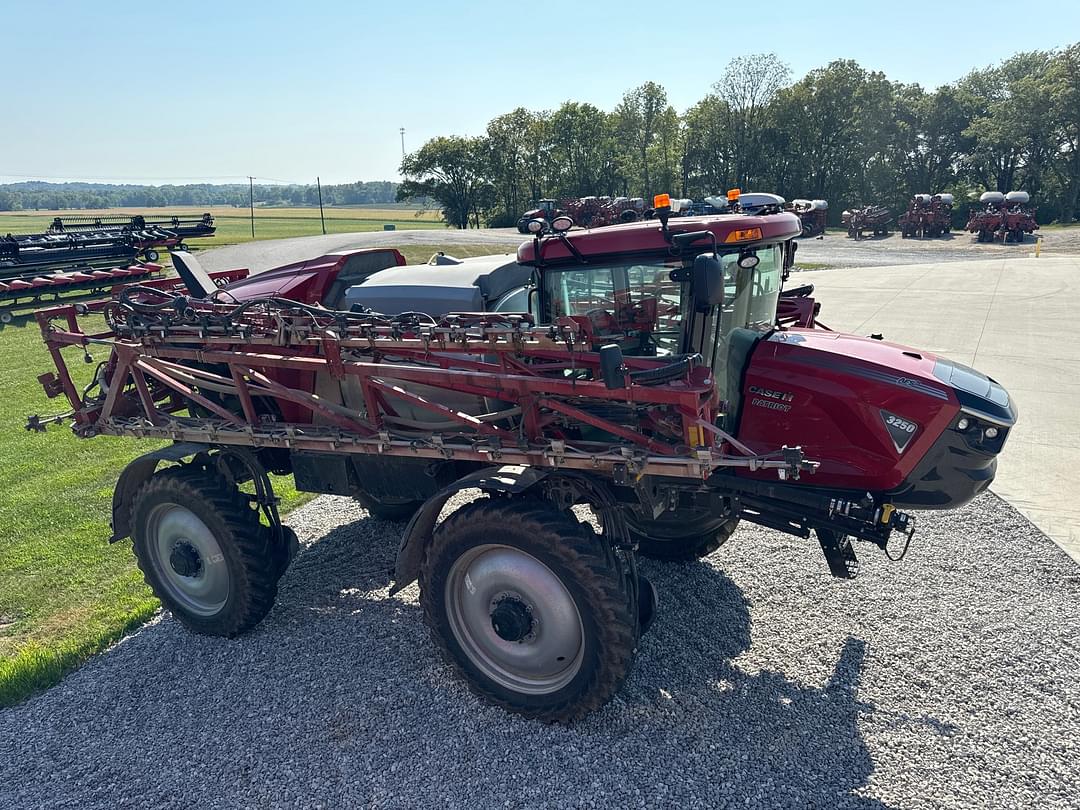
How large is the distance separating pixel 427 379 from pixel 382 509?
2.80 metres

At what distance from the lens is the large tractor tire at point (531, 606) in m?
3.51

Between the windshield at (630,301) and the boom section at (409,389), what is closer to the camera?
the boom section at (409,389)

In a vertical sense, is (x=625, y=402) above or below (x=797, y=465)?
above

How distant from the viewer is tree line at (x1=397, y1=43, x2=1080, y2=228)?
1727 inches

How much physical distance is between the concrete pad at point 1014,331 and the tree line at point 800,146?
77.7ft

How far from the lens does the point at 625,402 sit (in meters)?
3.42

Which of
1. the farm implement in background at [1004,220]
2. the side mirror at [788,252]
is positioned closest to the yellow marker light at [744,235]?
the side mirror at [788,252]

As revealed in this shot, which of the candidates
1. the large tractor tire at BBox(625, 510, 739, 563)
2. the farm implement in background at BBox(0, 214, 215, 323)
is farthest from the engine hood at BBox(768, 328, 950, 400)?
the farm implement in background at BBox(0, 214, 215, 323)

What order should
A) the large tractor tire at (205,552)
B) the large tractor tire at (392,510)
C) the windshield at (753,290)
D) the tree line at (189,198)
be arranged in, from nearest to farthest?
the windshield at (753,290) → the large tractor tire at (205,552) → the large tractor tire at (392,510) → the tree line at (189,198)

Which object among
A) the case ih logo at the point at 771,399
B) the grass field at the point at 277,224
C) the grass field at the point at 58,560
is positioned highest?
the grass field at the point at 277,224

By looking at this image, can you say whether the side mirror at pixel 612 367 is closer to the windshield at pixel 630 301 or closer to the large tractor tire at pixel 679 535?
the windshield at pixel 630 301

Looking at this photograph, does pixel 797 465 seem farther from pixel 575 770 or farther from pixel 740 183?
pixel 740 183

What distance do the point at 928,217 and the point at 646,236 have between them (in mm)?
41217

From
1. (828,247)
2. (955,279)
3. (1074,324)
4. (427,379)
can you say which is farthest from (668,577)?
(828,247)
